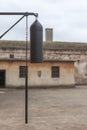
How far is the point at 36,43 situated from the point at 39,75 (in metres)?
25.0

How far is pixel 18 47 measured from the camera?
37.8 m

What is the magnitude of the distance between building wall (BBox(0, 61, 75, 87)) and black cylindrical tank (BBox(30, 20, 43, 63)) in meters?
23.8

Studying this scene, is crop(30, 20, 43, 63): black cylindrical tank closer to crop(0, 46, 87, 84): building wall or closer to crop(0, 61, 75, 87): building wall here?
crop(0, 61, 75, 87): building wall

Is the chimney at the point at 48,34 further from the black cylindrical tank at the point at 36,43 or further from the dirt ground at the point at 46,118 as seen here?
the black cylindrical tank at the point at 36,43

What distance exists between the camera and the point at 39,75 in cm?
3338

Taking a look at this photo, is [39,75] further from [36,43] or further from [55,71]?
[36,43]

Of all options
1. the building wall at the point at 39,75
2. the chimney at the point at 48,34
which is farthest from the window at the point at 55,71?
the chimney at the point at 48,34

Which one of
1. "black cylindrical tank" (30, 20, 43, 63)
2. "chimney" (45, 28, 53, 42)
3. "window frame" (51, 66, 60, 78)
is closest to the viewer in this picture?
Result: "black cylindrical tank" (30, 20, 43, 63)

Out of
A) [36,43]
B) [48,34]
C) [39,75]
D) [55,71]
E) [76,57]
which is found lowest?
[39,75]

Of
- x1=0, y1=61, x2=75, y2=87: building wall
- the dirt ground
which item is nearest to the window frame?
x1=0, y1=61, x2=75, y2=87: building wall

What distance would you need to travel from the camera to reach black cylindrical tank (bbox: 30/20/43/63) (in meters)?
8.30

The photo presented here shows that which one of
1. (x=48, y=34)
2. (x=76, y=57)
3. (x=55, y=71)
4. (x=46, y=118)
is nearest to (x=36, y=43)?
(x=46, y=118)

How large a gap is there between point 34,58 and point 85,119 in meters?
7.01

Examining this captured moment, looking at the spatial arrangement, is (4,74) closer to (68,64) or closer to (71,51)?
(68,64)
